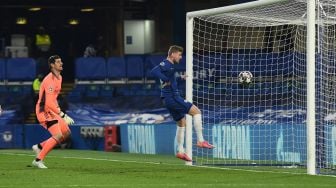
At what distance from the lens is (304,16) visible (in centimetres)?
2095

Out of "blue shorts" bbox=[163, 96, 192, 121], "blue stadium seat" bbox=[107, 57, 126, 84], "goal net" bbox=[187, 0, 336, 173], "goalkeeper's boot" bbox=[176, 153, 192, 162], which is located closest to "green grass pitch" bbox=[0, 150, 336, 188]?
"goalkeeper's boot" bbox=[176, 153, 192, 162]

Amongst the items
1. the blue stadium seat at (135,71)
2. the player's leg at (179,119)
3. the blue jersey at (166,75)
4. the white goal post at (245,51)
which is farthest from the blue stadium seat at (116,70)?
the blue jersey at (166,75)

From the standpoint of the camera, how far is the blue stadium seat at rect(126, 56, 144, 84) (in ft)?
132

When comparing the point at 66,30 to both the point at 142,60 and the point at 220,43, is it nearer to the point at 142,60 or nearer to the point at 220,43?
the point at 142,60

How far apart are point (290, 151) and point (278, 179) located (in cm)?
607

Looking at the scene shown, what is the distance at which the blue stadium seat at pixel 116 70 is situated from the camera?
40.2 m

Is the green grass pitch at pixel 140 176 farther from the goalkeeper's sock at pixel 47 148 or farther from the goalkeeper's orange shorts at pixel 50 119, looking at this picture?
the goalkeeper's orange shorts at pixel 50 119

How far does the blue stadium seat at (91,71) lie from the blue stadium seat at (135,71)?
867mm

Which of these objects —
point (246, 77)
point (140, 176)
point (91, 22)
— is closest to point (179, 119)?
point (246, 77)

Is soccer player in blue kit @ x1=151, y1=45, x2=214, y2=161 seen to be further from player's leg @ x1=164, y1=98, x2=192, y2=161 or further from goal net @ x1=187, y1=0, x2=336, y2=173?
goal net @ x1=187, y1=0, x2=336, y2=173

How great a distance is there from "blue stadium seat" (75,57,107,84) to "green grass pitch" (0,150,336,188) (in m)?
18.5

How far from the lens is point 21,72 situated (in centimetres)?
4016

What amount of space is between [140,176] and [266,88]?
8469 millimetres

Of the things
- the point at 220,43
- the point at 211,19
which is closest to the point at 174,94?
the point at 211,19
